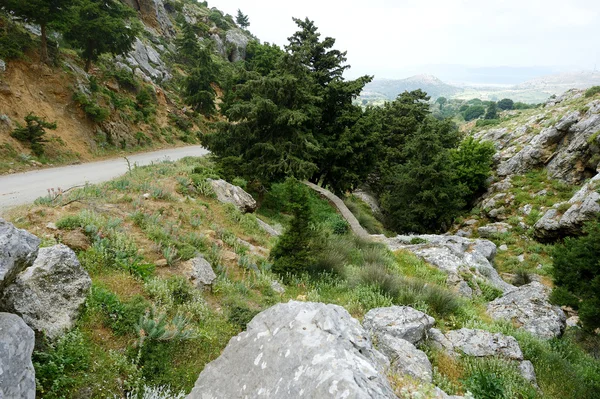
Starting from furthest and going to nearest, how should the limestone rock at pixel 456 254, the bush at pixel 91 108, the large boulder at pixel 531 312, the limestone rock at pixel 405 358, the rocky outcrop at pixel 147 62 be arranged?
the rocky outcrop at pixel 147 62 < the bush at pixel 91 108 < the limestone rock at pixel 456 254 < the large boulder at pixel 531 312 < the limestone rock at pixel 405 358

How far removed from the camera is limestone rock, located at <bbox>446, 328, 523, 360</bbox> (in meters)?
5.75

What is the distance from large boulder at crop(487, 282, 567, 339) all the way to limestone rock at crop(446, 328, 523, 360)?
2.74 metres

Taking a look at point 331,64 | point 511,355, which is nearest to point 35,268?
point 511,355

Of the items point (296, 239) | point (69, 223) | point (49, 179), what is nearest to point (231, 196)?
point (296, 239)

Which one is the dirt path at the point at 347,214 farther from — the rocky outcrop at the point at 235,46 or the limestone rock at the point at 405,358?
the rocky outcrop at the point at 235,46

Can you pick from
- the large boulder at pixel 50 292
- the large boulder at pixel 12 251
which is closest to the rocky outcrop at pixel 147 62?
the large boulder at pixel 50 292

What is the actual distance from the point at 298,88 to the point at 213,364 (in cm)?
1484

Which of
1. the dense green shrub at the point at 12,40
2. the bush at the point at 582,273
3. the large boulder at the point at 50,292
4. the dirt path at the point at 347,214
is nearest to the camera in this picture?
the large boulder at the point at 50,292

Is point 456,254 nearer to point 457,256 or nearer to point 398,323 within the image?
point 457,256

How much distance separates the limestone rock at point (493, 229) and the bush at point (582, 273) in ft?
43.2

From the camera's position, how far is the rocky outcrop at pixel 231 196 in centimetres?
1261

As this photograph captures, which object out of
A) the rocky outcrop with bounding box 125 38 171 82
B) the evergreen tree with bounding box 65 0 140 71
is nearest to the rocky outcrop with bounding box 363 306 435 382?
the evergreen tree with bounding box 65 0 140 71

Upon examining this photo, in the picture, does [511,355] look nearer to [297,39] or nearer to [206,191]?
[206,191]

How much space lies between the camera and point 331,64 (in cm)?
2103
